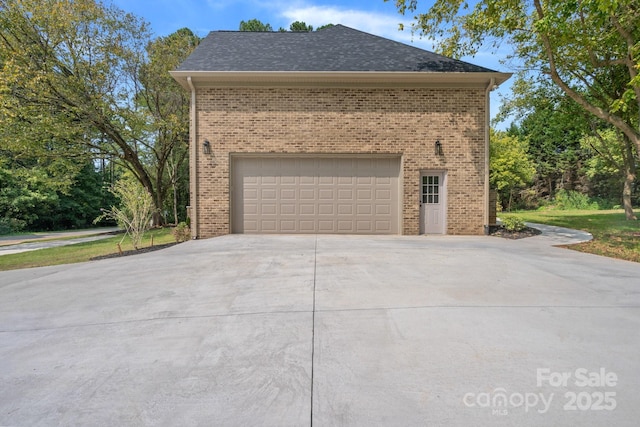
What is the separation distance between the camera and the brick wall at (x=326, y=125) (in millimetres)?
10711

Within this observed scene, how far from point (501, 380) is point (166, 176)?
26.1 meters

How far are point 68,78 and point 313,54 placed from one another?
996 centimetres

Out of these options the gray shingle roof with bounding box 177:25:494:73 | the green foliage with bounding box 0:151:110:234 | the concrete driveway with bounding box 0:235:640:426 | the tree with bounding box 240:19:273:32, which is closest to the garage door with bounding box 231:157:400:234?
the gray shingle roof with bounding box 177:25:494:73

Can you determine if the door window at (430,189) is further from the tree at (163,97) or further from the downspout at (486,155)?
the tree at (163,97)

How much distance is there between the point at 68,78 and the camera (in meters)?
13.9

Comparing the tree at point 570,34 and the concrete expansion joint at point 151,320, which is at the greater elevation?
the tree at point 570,34

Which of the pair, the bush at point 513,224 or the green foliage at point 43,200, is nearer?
the bush at point 513,224

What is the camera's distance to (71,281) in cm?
598

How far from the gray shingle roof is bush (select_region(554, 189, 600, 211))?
75.1ft

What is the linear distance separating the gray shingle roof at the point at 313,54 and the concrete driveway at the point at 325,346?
22.7 ft

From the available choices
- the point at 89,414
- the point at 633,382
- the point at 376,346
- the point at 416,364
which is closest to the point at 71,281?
the point at 89,414

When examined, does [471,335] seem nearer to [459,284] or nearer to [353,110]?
[459,284]

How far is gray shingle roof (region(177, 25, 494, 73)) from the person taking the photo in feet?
34.9

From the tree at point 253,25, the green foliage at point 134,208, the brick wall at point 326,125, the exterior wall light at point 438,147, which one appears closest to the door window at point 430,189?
→ the brick wall at point 326,125
